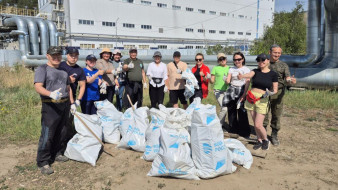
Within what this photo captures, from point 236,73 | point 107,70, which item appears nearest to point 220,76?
point 236,73

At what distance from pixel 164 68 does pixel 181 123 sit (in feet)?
6.40

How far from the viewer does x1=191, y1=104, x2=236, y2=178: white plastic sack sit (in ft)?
9.80

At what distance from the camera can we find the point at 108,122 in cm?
418

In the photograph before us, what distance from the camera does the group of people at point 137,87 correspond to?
10.7ft

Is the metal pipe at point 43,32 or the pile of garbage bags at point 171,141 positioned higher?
the metal pipe at point 43,32

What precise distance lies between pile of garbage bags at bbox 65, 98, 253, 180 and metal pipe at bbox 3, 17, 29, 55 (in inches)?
645

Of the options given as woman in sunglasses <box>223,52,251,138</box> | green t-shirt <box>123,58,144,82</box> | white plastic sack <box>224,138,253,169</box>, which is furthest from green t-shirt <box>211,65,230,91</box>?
green t-shirt <box>123,58,144,82</box>

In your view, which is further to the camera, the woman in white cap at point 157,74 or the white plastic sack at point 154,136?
the woman in white cap at point 157,74

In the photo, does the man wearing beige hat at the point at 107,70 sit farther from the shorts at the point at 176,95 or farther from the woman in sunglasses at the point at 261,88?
the woman in sunglasses at the point at 261,88

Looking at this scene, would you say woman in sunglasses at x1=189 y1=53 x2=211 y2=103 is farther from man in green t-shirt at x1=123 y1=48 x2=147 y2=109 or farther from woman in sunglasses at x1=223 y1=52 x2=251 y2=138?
man in green t-shirt at x1=123 y1=48 x2=147 y2=109

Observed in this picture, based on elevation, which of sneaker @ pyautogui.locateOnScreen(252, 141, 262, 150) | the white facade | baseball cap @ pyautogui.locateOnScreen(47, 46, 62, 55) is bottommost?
sneaker @ pyautogui.locateOnScreen(252, 141, 262, 150)

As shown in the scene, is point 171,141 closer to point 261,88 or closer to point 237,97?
point 261,88

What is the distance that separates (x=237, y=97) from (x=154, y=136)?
1734mm

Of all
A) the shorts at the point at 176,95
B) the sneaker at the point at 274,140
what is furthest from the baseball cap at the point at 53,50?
the sneaker at the point at 274,140
